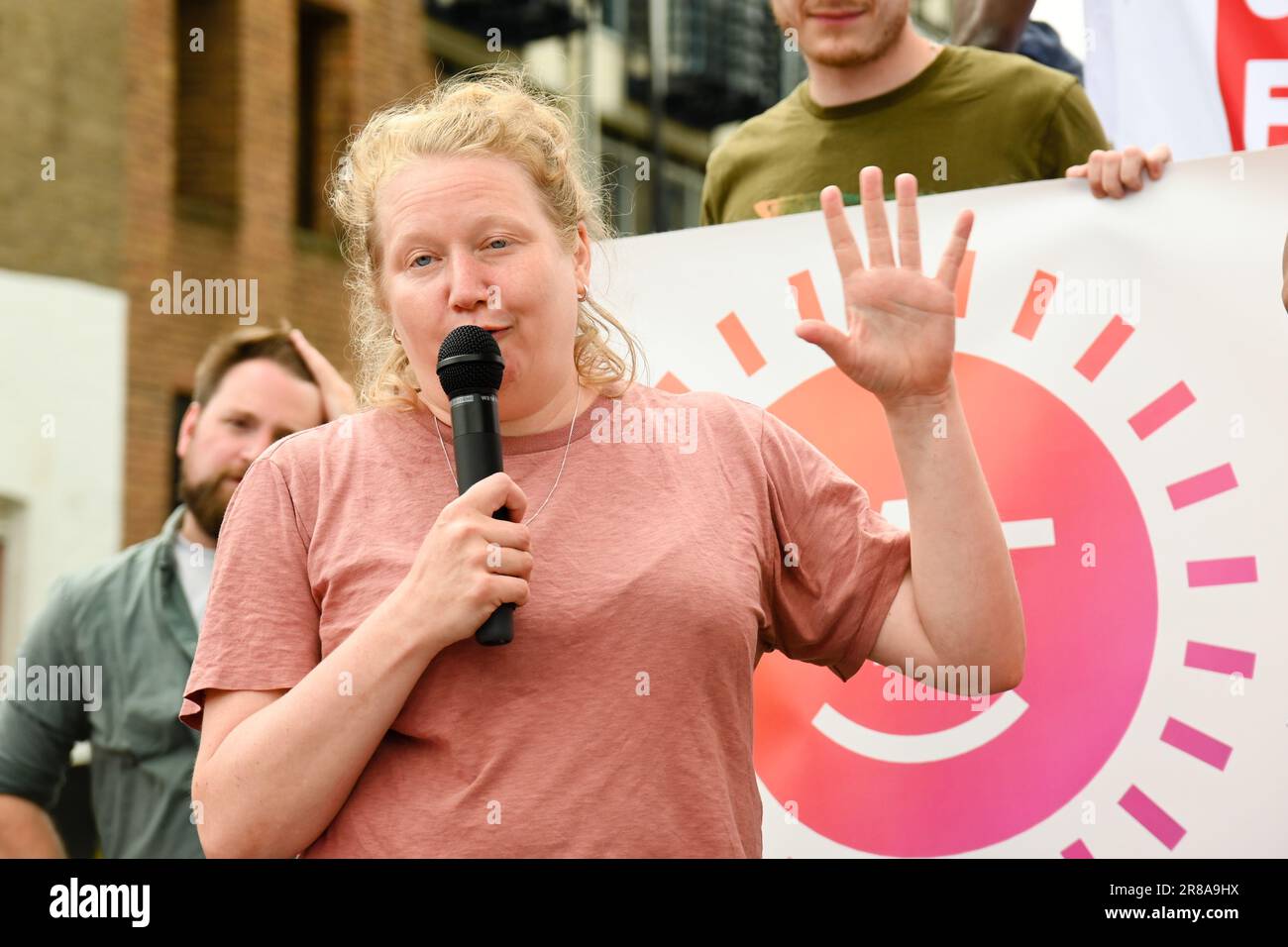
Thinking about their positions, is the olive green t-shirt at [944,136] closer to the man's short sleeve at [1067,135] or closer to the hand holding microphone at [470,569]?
the man's short sleeve at [1067,135]

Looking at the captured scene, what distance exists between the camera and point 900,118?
11.4 ft

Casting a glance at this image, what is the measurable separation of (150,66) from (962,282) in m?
8.72

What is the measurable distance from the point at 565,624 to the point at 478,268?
452 millimetres

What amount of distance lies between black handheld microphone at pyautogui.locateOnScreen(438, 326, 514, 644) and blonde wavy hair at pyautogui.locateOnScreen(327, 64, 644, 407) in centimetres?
21

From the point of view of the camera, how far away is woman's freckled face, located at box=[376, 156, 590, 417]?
2.09 metres

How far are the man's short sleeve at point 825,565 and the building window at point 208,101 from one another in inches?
386

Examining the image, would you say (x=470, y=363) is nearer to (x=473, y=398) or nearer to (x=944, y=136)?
(x=473, y=398)

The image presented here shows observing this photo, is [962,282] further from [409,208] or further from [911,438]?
[409,208]

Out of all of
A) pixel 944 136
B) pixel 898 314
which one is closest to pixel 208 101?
pixel 944 136

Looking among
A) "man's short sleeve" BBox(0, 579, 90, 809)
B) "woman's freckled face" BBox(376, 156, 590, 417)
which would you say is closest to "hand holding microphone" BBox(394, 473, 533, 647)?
"woman's freckled face" BBox(376, 156, 590, 417)
